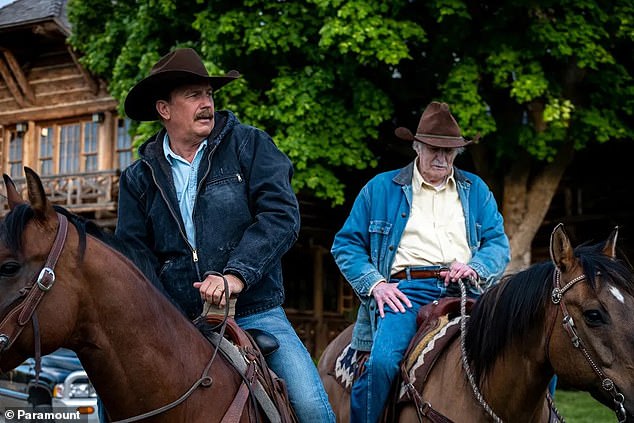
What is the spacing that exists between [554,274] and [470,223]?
1233 millimetres

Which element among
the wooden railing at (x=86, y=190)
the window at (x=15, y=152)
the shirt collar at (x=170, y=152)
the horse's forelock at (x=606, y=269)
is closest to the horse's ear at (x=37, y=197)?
the shirt collar at (x=170, y=152)

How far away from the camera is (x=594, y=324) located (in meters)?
3.59

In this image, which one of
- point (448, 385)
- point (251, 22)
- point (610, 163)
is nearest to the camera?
point (448, 385)

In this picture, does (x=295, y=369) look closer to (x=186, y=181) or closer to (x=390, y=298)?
(x=186, y=181)

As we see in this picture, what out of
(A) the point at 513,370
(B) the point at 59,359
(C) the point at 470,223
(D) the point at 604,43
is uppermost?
(D) the point at 604,43

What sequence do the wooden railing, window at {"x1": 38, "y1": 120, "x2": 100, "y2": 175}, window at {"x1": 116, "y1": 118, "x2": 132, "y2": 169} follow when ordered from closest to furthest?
1. the wooden railing
2. window at {"x1": 116, "y1": 118, "x2": 132, "y2": 169}
3. window at {"x1": 38, "y1": 120, "x2": 100, "y2": 175}

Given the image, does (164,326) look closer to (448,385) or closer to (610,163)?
(448,385)

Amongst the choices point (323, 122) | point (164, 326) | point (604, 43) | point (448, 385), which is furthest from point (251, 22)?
point (164, 326)

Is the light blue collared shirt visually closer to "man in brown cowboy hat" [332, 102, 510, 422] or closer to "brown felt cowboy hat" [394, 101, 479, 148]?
"man in brown cowboy hat" [332, 102, 510, 422]

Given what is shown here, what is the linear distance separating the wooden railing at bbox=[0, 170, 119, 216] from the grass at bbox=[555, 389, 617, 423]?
1092cm

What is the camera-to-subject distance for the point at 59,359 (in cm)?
995

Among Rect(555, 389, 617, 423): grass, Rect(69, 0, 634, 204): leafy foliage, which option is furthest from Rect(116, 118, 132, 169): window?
Rect(555, 389, 617, 423): grass

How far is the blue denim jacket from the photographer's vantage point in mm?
5020

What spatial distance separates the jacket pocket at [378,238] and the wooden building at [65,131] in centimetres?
1606
